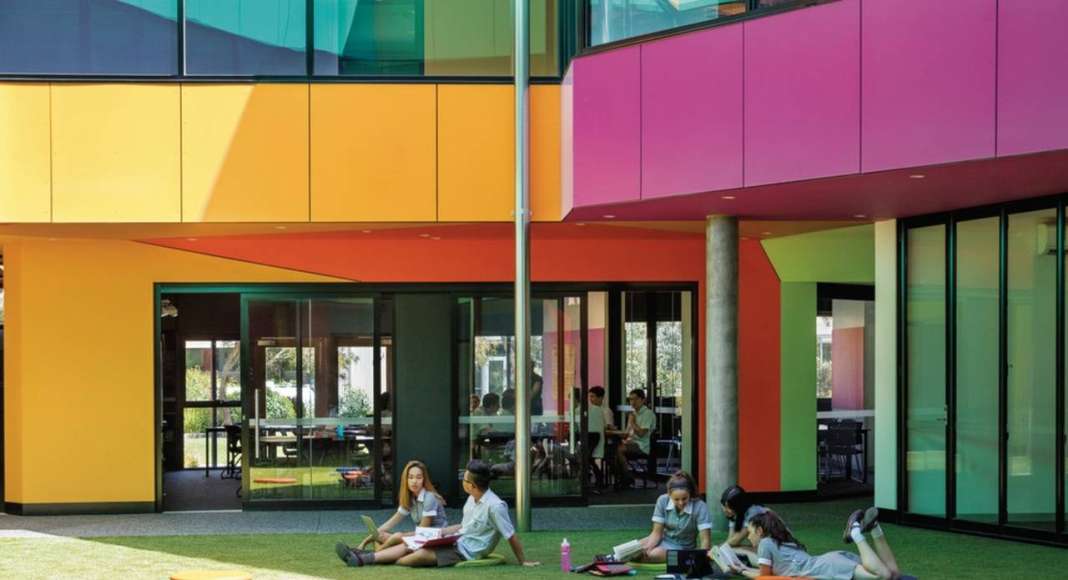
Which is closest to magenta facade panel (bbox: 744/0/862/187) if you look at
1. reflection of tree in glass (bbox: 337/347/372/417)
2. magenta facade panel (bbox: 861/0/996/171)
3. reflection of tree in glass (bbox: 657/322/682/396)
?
magenta facade panel (bbox: 861/0/996/171)

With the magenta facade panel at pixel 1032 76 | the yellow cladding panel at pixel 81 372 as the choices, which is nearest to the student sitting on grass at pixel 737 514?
the magenta facade panel at pixel 1032 76

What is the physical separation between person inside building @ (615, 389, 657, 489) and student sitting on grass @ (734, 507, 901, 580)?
8699mm

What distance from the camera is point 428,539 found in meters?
12.5

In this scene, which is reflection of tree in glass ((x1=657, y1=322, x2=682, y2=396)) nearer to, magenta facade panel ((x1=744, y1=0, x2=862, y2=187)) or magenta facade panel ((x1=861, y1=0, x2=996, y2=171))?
magenta facade panel ((x1=744, y1=0, x2=862, y2=187))

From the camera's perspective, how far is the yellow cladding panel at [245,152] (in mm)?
15062

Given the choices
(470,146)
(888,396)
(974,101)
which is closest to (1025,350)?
(888,396)

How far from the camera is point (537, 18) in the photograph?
618 inches

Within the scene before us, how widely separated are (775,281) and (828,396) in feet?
9.73

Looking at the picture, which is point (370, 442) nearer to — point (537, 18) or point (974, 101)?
point (537, 18)

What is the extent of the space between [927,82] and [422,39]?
6013 millimetres

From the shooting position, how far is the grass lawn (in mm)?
12148

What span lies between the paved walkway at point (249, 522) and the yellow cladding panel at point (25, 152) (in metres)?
3.36

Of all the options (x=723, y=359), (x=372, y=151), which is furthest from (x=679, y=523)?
(x=372, y=151)

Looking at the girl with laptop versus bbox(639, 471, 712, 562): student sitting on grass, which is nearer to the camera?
bbox(639, 471, 712, 562): student sitting on grass
